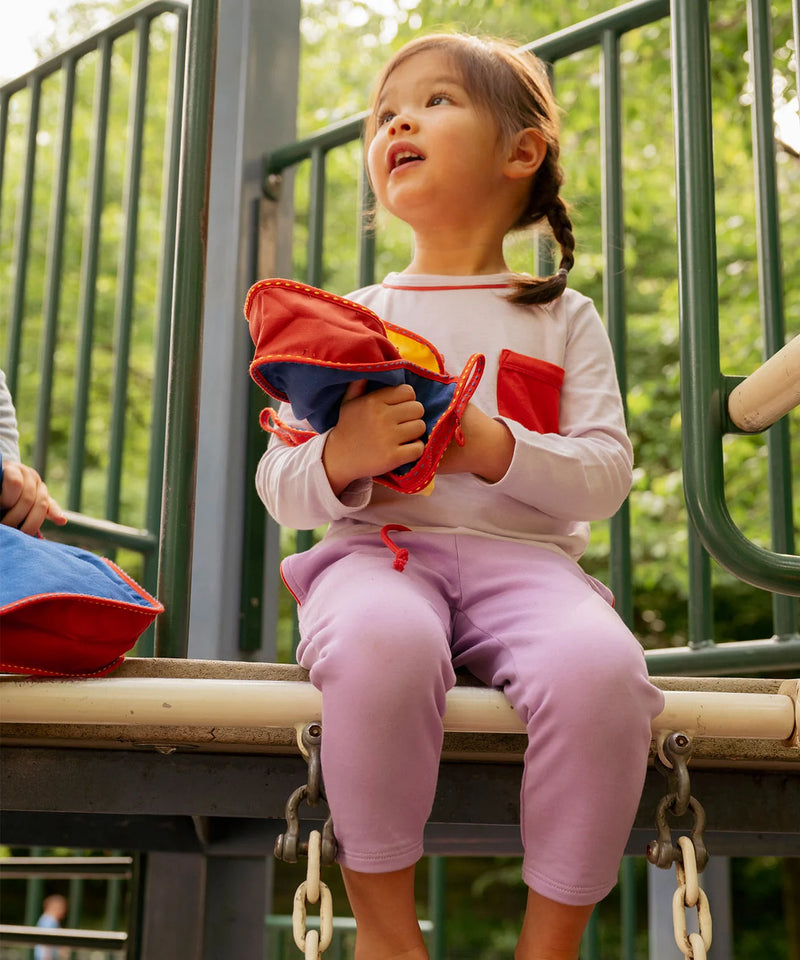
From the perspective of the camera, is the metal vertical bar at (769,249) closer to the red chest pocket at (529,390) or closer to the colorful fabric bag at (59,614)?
the red chest pocket at (529,390)

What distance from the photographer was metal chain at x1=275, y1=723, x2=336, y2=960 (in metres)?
0.88

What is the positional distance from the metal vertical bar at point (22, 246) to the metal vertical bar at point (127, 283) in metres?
0.22

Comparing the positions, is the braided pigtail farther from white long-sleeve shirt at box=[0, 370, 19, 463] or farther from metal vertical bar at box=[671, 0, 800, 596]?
white long-sleeve shirt at box=[0, 370, 19, 463]

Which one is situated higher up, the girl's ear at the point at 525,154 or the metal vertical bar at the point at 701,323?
the girl's ear at the point at 525,154

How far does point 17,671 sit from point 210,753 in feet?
0.84

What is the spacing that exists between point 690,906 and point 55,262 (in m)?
2.06

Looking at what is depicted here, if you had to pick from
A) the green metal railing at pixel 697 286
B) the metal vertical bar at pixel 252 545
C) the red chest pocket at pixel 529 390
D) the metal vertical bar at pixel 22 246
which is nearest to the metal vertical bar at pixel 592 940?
the green metal railing at pixel 697 286

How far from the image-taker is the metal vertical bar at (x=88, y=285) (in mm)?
2379

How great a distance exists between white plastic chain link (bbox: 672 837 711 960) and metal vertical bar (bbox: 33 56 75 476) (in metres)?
1.81

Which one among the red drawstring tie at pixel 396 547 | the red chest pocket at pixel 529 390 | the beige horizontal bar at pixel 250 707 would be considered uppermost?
the red chest pocket at pixel 529 390

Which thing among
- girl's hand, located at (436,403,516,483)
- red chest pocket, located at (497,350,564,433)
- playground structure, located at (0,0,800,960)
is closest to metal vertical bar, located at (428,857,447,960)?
playground structure, located at (0,0,800,960)

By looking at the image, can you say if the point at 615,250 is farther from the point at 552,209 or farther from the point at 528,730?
the point at 528,730

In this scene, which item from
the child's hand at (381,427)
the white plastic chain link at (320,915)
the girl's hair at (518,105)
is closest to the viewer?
the white plastic chain link at (320,915)

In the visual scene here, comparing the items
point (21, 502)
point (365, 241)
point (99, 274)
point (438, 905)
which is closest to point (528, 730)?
point (21, 502)
